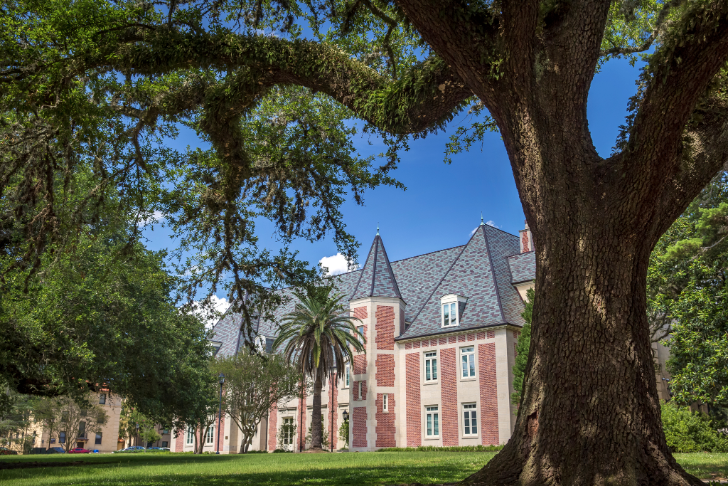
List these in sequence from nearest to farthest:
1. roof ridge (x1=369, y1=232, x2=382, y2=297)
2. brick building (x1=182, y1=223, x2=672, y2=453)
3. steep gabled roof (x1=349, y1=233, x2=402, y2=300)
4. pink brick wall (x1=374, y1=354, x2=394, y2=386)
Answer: brick building (x1=182, y1=223, x2=672, y2=453) → pink brick wall (x1=374, y1=354, x2=394, y2=386) → roof ridge (x1=369, y1=232, x2=382, y2=297) → steep gabled roof (x1=349, y1=233, x2=402, y2=300)

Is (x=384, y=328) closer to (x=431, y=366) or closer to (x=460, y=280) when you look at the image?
(x=431, y=366)

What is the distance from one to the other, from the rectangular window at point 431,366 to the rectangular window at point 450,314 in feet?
7.21

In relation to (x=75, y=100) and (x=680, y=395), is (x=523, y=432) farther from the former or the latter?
(x=680, y=395)

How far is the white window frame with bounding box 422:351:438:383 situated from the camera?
3759 cm

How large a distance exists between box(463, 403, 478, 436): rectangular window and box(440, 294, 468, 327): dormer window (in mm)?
5352

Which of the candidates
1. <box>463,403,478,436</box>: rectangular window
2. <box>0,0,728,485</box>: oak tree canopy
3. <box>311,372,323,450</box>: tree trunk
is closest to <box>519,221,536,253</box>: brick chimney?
<box>463,403,478,436</box>: rectangular window

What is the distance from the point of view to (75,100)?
7.62 meters

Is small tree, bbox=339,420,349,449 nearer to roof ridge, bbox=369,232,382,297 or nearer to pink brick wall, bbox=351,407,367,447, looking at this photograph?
pink brick wall, bbox=351,407,367,447

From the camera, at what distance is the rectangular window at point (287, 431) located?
149ft

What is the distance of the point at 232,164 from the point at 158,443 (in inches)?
4168

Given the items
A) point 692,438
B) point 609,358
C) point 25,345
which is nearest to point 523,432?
point 609,358

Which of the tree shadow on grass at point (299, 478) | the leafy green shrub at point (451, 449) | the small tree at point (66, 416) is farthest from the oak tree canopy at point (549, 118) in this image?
the small tree at point (66, 416)

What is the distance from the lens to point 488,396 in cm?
3419

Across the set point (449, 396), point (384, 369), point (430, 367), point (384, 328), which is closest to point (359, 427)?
point (384, 369)
